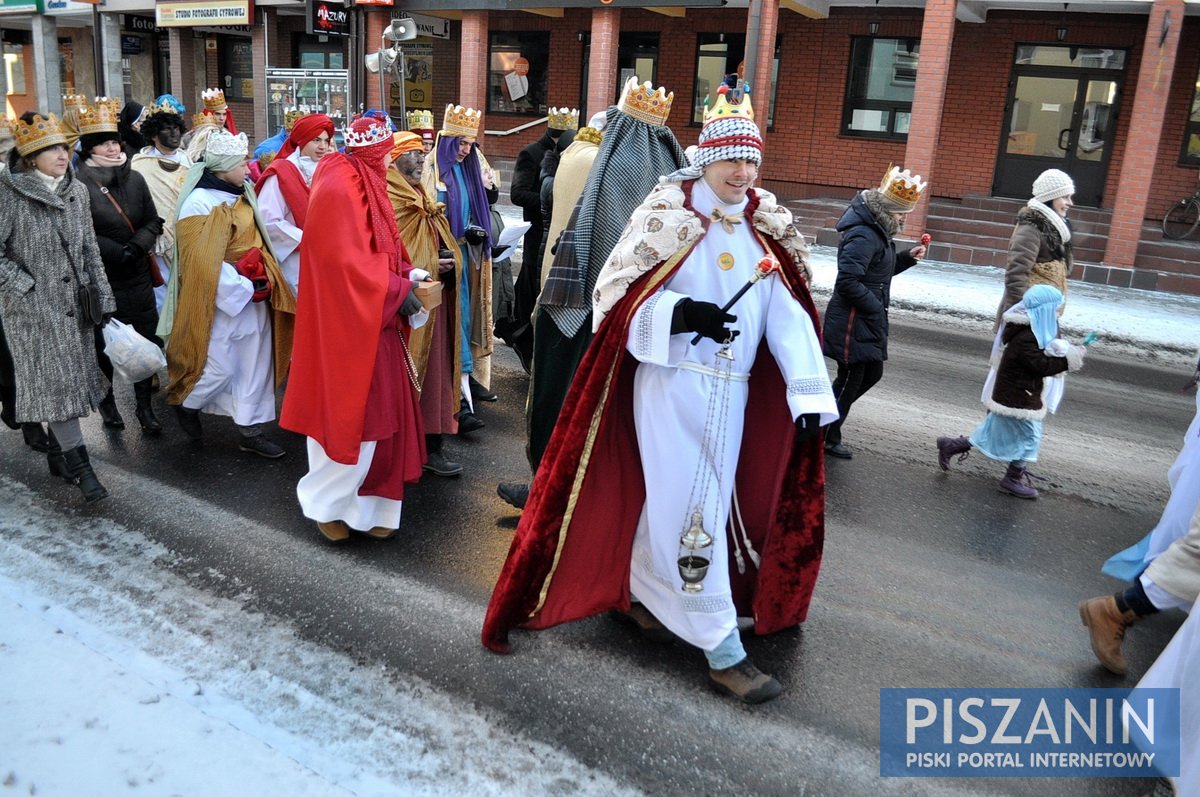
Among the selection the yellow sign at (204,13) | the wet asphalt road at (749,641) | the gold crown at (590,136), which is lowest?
the wet asphalt road at (749,641)

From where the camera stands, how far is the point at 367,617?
163 inches

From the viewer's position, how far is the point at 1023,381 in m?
5.86

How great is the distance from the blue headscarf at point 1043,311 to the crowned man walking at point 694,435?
2.49 metres

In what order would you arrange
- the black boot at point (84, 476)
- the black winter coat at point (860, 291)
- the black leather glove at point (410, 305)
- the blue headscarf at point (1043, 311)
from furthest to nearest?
the black winter coat at point (860, 291)
the blue headscarf at point (1043, 311)
the black boot at point (84, 476)
the black leather glove at point (410, 305)

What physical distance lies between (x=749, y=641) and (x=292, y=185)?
12.9ft

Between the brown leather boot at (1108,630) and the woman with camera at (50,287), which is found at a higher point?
the woman with camera at (50,287)

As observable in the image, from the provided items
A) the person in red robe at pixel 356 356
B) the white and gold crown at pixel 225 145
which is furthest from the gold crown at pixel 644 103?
the white and gold crown at pixel 225 145

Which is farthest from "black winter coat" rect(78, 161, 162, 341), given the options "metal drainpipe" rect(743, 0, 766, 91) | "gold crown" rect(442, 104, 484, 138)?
"metal drainpipe" rect(743, 0, 766, 91)

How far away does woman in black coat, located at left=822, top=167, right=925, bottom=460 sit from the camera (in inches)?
243

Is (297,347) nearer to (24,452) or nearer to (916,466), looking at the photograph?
(24,452)

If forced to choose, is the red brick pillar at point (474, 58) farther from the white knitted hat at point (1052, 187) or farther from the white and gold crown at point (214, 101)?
the white knitted hat at point (1052, 187)

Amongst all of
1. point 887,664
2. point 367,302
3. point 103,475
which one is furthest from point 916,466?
point 103,475

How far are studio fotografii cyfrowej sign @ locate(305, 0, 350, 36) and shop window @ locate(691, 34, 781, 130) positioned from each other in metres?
7.66

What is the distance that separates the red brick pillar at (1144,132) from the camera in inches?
539
